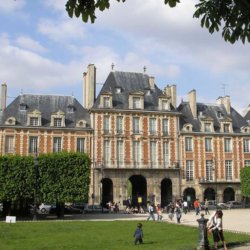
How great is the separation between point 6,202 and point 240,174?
26.7 meters

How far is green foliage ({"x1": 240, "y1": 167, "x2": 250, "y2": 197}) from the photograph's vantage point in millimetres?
45656

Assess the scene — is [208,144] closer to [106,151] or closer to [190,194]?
[190,194]

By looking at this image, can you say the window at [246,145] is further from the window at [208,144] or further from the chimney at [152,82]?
the chimney at [152,82]

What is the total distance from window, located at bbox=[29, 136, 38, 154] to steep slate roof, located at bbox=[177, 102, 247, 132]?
16921mm

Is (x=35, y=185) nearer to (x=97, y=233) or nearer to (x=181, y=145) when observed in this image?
(x=97, y=233)

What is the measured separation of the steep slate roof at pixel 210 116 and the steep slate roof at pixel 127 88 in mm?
2752

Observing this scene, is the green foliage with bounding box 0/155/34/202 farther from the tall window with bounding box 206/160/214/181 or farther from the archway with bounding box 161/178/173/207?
the tall window with bounding box 206/160/214/181

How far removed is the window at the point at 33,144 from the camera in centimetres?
4344

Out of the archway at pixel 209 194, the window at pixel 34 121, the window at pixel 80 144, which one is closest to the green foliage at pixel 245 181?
the archway at pixel 209 194

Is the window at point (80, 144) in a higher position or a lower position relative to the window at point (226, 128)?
lower

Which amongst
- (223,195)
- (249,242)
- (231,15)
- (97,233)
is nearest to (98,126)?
(223,195)

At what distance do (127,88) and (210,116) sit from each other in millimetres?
11056

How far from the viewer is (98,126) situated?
45594mm

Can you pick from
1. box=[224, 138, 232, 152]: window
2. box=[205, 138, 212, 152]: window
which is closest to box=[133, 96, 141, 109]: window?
box=[205, 138, 212, 152]: window
